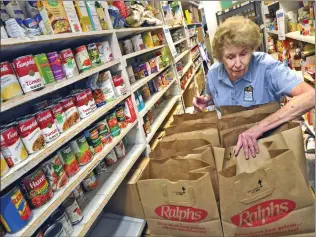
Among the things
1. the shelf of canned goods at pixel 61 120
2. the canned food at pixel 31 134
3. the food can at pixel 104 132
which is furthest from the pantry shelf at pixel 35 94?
the food can at pixel 104 132

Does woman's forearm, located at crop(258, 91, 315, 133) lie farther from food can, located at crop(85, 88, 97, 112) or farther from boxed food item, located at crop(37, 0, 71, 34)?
boxed food item, located at crop(37, 0, 71, 34)

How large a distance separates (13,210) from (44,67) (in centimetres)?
60

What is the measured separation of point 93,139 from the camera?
1377mm

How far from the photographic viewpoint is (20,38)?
92cm

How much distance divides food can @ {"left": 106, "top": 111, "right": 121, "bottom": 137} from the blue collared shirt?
0.84 metres

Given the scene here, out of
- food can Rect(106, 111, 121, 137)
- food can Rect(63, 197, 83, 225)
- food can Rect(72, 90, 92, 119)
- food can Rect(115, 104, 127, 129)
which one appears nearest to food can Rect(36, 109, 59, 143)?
food can Rect(72, 90, 92, 119)

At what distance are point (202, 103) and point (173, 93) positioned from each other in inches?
47.5

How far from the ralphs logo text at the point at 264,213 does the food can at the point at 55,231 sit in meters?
0.76

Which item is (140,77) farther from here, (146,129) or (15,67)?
(15,67)

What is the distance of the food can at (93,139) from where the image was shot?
1373 millimetres

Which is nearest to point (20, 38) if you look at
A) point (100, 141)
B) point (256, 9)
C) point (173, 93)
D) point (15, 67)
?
point (15, 67)

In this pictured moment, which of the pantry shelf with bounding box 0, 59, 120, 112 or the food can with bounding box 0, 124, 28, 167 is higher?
the pantry shelf with bounding box 0, 59, 120, 112

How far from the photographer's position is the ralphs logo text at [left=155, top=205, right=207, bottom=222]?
1.15 meters

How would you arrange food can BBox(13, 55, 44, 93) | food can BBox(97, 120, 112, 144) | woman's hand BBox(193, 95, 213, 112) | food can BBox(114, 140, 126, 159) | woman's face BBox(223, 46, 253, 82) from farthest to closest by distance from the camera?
woman's hand BBox(193, 95, 213, 112)
food can BBox(114, 140, 126, 159)
woman's face BBox(223, 46, 253, 82)
food can BBox(97, 120, 112, 144)
food can BBox(13, 55, 44, 93)
